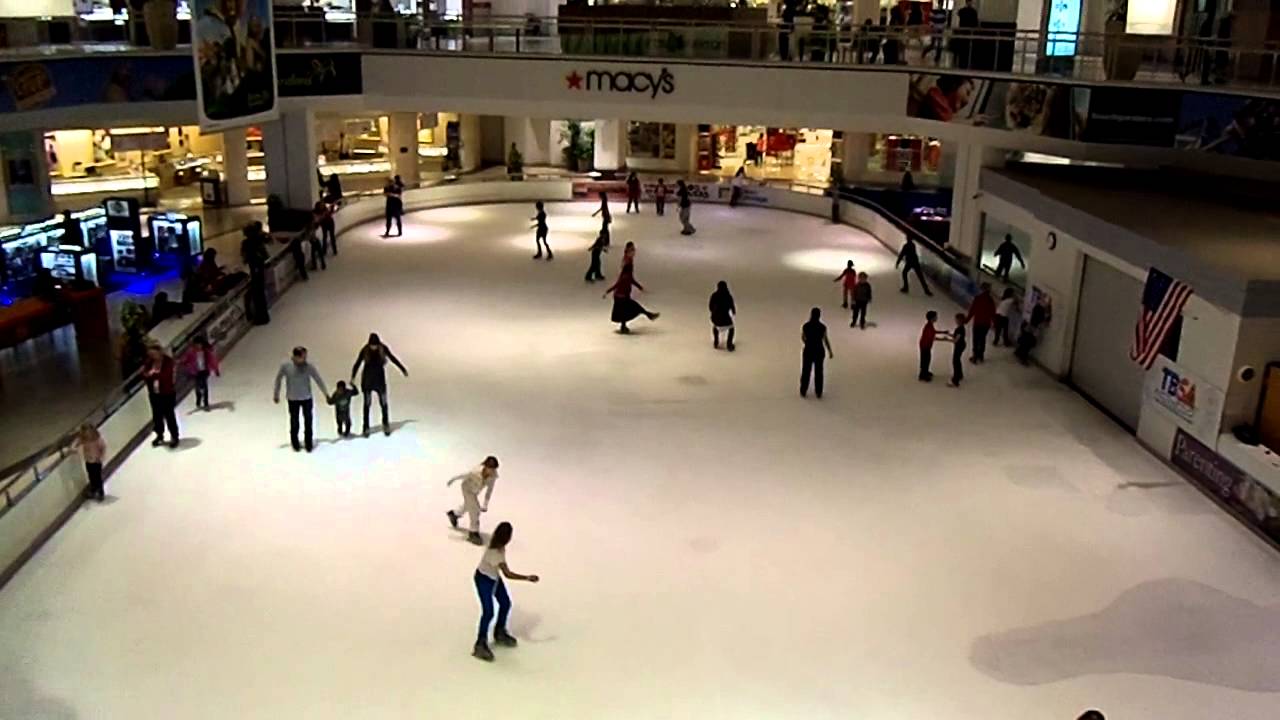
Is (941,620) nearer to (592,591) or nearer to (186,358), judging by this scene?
(592,591)

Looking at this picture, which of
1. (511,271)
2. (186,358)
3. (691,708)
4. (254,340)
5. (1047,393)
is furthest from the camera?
(511,271)

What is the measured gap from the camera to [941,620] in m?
10.8

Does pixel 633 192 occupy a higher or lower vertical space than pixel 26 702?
higher

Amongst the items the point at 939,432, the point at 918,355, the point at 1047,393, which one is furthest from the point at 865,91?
the point at 939,432

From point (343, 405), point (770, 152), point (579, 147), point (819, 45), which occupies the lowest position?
point (343, 405)

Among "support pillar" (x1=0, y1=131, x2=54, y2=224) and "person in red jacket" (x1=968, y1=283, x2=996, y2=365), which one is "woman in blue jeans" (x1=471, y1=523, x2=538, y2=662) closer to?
"person in red jacket" (x1=968, y1=283, x2=996, y2=365)

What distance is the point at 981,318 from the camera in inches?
719

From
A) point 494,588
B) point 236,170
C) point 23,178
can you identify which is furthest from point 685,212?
point 494,588

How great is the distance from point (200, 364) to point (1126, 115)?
52.1ft

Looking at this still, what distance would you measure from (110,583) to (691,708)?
592 cm

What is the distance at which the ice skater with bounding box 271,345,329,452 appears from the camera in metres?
13.9

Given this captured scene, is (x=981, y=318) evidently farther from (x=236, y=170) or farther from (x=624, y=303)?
(x=236, y=170)

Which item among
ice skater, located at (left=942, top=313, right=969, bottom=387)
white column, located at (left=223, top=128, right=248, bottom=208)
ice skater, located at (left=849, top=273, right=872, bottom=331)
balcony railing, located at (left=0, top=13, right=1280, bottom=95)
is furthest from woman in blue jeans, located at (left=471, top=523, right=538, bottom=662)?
white column, located at (left=223, top=128, right=248, bottom=208)

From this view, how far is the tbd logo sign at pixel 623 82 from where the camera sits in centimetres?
2680
